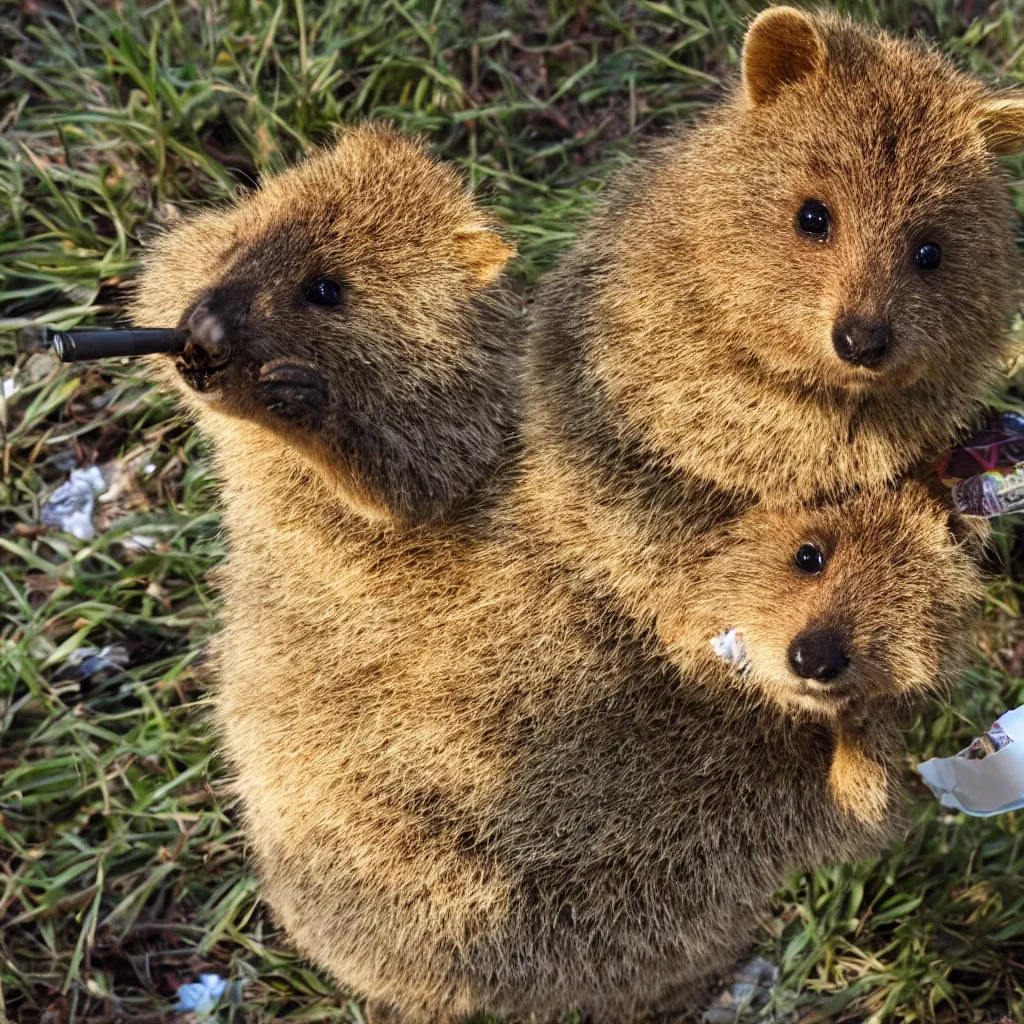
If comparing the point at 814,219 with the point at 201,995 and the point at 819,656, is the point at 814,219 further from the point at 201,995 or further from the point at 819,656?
the point at 201,995

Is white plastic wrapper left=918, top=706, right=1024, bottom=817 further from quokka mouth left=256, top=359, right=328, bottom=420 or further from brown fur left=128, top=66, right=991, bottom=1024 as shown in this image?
quokka mouth left=256, top=359, right=328, bottom=420

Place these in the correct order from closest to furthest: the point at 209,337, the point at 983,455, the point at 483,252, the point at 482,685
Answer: the point at 209,337, the point at 983,455, the point at 482,685, the point at 483,252

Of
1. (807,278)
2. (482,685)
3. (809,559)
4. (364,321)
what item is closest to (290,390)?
(364,321)

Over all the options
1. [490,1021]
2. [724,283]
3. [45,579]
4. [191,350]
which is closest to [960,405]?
[724,283]

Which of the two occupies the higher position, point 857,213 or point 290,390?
point 857,213

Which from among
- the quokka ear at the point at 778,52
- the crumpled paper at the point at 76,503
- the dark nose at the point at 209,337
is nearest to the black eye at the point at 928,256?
the quokka ear at the point at 778,52

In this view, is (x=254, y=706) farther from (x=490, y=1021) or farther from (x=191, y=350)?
(x=490, y=1021)

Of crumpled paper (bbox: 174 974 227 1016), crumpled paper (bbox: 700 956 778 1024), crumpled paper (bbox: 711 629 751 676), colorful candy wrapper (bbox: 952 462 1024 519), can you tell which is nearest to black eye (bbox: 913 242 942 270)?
colorful candy wrapper (bbox: 952 462 1024 519)
